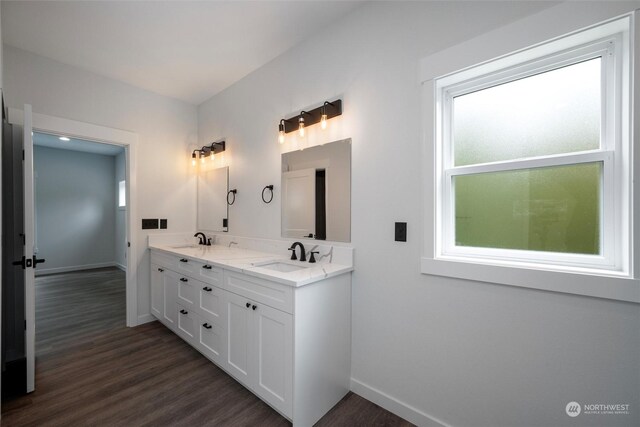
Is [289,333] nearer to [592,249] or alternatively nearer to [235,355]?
[235,355]

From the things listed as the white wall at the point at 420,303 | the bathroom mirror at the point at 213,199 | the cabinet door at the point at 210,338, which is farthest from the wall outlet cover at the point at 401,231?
the bathroom mirror at the point at 213,199

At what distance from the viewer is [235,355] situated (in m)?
1.87

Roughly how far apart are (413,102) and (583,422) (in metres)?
1.77

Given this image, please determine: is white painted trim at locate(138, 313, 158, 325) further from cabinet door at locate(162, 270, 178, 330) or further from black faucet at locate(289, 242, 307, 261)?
black faucet at locate(289, 242, 307, 261)

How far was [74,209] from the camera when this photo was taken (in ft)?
18.7

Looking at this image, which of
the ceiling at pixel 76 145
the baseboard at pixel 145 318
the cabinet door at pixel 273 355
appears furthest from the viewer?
the ceiling at pixel 76 145

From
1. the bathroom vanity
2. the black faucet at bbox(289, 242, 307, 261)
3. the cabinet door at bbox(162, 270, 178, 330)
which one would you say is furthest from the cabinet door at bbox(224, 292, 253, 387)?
the cabinet door at bbox(162, 270, 178, 330)

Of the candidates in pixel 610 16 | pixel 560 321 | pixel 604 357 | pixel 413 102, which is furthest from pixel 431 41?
pixel 604 357

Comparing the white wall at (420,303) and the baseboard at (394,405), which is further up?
the white wall at (420,303)

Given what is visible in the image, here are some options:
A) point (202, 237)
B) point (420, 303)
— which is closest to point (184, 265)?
point (202, 237)

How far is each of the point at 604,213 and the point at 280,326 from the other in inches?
67.4

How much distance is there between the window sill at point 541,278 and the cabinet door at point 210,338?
5.36 feet

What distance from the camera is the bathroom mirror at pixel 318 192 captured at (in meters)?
1.94

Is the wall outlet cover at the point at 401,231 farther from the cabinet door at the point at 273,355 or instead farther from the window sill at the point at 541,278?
the cabinet door at the point at 273,355
